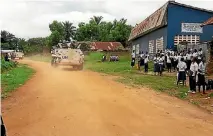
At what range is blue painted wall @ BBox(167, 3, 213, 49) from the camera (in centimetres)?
3266

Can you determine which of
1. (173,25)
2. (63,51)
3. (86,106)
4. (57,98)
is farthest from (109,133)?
(173,25)

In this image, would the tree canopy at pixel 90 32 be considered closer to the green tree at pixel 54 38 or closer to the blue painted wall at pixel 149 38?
the green tree at pixel 54 38

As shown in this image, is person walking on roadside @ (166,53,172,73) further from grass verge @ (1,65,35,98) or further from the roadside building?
grass verge @ (1,65,35,98)

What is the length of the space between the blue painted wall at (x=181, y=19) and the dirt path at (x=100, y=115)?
19896 mm

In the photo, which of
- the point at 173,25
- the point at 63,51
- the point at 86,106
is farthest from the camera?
the point at 173,25

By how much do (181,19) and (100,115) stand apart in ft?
83.3

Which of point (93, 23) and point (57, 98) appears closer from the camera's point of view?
point (57, 98)

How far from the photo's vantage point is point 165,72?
26.5m

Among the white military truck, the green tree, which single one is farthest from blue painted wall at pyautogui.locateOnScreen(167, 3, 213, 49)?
the green tree

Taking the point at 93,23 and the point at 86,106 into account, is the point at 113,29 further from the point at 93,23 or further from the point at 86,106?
the point at 86,106

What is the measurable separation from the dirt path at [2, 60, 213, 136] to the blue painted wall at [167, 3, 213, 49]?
783 inches

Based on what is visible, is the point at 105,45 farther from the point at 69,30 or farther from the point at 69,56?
the point at 69,56

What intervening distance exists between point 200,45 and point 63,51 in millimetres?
10654

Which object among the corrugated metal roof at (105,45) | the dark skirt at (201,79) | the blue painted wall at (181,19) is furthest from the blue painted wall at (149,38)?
the dark skirt at (201,79)
